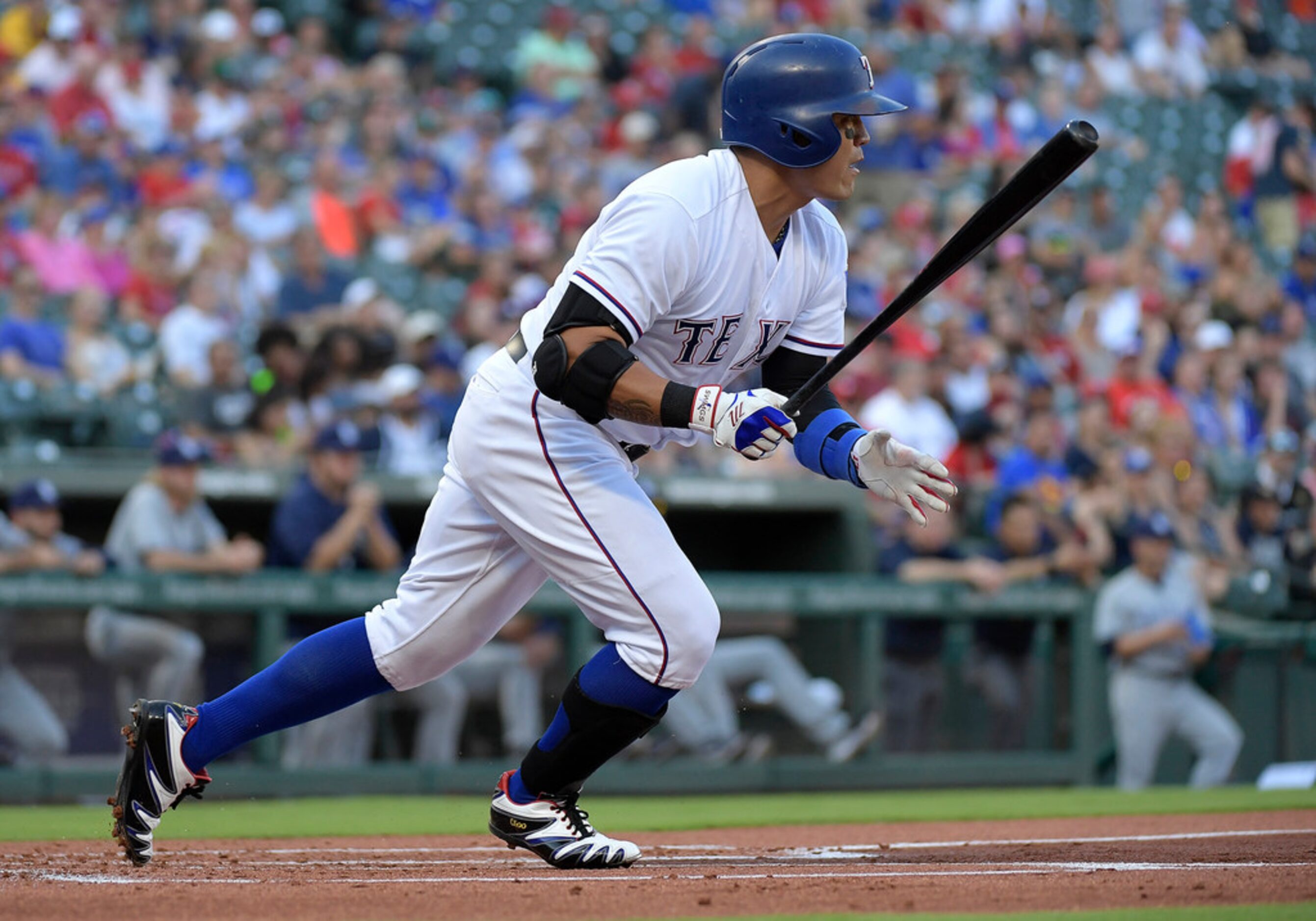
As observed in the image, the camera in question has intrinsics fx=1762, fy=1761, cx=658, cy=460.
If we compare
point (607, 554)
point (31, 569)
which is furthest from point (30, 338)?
point (607, 554)

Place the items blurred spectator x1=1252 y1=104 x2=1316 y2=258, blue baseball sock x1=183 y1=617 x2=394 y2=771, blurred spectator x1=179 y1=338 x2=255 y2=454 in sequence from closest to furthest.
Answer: blue baseball sock x1=183 y1=617 x2=394 y2=771 < blurred spectator x1=179 y1=338 x2=255 y2=454 < blurred spectator x1=1252 y1=104 x2=1316 y2=258

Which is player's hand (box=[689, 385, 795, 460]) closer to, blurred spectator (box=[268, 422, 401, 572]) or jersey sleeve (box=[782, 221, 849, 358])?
jersey sleeve (box=[782, 221, 849, 358])

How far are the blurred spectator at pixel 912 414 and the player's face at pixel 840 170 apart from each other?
5.30 meters

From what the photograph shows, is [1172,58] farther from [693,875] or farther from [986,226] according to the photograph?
[693,875]

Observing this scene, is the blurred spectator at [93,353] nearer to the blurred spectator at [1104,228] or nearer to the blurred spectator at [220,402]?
the blurred spectator at [220,402]

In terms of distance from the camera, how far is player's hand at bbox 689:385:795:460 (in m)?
3.49

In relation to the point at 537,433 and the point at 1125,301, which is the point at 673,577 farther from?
the point at 1125,301

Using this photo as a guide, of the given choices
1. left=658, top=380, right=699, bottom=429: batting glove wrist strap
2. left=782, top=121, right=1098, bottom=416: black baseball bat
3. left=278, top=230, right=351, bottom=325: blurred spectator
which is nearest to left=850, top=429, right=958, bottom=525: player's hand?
left=782, top=121, right=1098, bottom=416: black baseball bat

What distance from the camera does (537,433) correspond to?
380cm

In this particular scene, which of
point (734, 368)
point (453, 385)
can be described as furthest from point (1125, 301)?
point (734, 368)

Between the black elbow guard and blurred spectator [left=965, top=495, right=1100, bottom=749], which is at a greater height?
the black elbow guard

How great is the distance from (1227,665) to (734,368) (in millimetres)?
5311

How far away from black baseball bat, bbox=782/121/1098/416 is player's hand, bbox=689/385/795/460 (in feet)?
0.60

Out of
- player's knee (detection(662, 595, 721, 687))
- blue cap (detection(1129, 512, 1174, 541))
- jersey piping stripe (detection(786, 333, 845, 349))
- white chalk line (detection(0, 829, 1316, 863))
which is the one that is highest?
jersey piping stripe (detection(786, 333, 845, 349))
